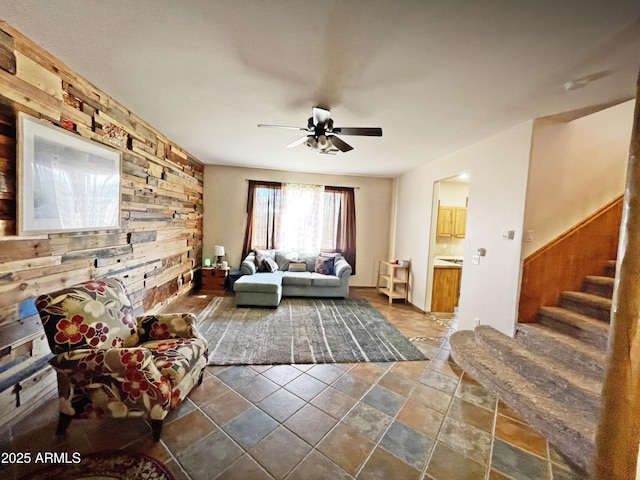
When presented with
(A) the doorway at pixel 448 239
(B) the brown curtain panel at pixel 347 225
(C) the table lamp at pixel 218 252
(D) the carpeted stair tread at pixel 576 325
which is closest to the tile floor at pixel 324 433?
(D) the carpeted stair tread at pixel 576 325

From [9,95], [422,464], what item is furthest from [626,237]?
[9,95]

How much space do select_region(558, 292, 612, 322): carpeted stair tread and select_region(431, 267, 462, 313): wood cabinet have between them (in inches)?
64.0

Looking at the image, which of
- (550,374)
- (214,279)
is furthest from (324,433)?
(214,279)

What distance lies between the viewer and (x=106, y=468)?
1.36 meters

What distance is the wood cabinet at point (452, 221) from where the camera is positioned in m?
5.09

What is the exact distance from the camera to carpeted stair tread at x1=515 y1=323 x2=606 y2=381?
1.88 metres

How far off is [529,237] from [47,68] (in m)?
4.36

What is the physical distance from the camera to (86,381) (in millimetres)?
1483

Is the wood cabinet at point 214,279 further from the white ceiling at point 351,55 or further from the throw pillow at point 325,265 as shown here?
the white ceiling at point 351,55

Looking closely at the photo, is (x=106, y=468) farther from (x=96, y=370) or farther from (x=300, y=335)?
(x=300, y=335)

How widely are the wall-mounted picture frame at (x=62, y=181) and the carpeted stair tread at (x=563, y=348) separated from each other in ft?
13.3

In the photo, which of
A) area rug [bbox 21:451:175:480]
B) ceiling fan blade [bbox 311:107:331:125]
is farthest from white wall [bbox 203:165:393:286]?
area rug [bbox 21:451:175:480]

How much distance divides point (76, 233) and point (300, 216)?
3.79 meters

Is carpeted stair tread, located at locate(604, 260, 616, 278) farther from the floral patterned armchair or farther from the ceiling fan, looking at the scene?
the floral patterned armchair
